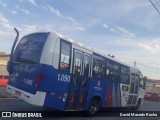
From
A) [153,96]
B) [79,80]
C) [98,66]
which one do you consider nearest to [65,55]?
[79,80]

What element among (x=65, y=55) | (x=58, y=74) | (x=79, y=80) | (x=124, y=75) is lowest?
(x=79, y=80)

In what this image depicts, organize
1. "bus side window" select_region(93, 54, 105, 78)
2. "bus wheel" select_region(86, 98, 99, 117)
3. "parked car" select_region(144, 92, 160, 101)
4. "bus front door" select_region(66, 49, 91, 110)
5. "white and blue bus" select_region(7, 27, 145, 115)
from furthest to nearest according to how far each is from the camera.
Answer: "parked car" select_region(144, 92, 160, 101), "bus side window" select_region(93, 54, 105, 78), "bus wheel" select_region(86, 98, 99, 117), "bus front door" select_region(66, 49, 91, 110), "white and blue bus" select_region(7, 27, 145, 115)

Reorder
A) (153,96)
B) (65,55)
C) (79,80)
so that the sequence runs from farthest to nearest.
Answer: (153,96) < (79,80) < (65,55)

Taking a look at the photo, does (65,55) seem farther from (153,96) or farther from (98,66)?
(153,96)

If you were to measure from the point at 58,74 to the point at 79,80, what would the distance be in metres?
1.61

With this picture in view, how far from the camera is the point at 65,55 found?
39.1ft

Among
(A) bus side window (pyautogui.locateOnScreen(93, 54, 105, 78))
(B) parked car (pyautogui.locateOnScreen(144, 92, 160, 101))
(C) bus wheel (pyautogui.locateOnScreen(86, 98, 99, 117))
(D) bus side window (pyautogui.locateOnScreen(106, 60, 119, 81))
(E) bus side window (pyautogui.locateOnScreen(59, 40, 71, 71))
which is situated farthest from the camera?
(B) parked car (pyautogui.locateOnScreen(144, 92, 160, 101))

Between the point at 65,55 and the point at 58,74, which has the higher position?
the point at 65,55

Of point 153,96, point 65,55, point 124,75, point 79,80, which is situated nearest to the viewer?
point 65,55

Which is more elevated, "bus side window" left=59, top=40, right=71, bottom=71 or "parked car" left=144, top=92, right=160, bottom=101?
"bus side window" left=59, top=40, right=71, bottom=71

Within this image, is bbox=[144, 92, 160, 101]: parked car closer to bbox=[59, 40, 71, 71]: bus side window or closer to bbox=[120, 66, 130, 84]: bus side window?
bbox=[120, 66, 130, 84]: bus side window

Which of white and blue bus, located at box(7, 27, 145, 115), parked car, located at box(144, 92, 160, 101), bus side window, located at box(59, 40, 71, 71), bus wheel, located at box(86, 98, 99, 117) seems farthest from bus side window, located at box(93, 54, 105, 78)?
parked car, located at box(144, 92, 160, 101)

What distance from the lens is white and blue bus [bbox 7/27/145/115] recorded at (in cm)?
1112

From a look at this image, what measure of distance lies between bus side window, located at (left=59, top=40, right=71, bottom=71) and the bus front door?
0.41 m
